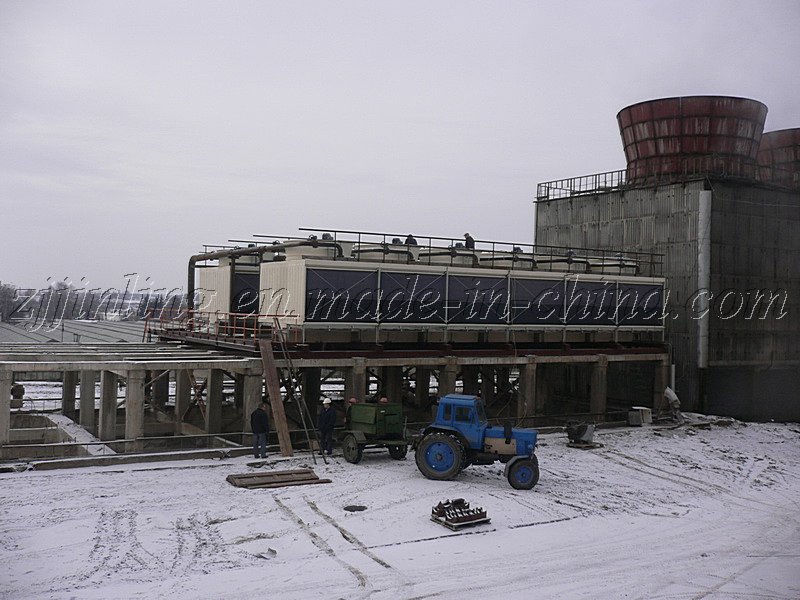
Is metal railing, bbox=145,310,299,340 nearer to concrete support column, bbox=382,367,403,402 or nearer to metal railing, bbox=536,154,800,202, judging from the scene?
concrete support column, bbox=382,367,403,402

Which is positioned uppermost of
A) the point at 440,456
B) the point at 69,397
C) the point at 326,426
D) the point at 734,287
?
the point at 734,287

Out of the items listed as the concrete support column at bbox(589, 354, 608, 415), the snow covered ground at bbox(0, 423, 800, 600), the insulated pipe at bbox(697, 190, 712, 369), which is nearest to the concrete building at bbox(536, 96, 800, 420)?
the insulated pipe at bbox(697, 190, 712, 369)

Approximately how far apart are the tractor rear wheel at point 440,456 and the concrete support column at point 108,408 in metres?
12.6

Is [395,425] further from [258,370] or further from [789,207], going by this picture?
[789,207]

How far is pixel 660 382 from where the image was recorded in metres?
37.1

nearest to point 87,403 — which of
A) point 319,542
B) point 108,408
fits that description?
point 108,408

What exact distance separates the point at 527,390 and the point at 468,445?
464 inches

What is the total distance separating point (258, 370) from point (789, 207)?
31779mm

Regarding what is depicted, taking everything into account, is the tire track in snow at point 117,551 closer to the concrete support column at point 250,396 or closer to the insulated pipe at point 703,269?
the concrete support column at point 250,396

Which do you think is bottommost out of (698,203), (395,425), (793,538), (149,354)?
(793,538)

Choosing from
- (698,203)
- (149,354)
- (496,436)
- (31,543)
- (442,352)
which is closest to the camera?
(31,543)

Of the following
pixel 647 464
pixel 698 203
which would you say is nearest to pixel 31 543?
pixel 647 464

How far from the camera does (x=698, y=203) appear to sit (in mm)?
38531

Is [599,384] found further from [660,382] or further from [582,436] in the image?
[582,436]
